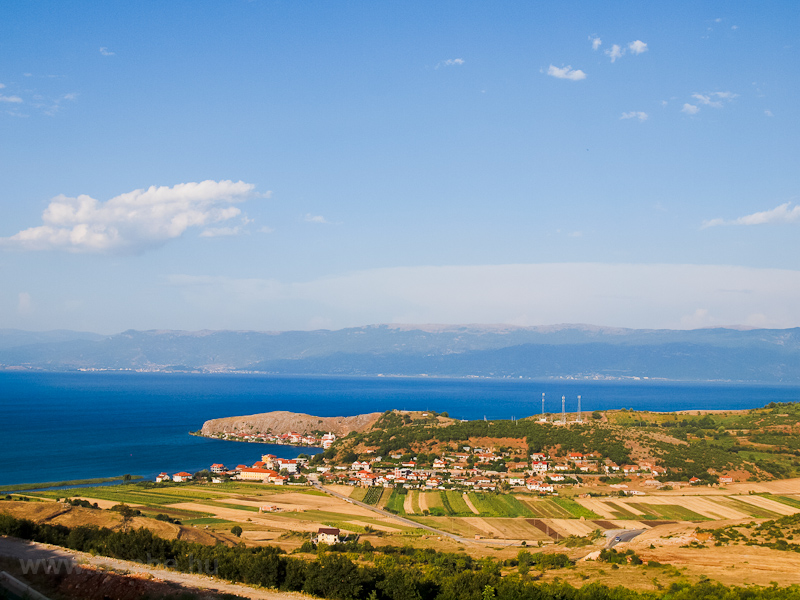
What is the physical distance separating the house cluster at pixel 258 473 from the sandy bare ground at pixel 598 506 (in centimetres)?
3157

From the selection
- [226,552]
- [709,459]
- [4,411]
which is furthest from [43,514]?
[4,411]

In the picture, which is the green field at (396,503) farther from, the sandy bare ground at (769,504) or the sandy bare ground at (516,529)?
the sandy bare ground at (769,504)

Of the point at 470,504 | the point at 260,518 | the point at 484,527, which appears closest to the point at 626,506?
the point at 470,504

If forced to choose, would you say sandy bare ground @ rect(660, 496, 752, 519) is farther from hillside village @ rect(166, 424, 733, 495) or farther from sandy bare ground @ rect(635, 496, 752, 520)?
hillside village @ rect(166, 424, 733, 495)

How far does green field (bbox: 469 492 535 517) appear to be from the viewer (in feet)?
170

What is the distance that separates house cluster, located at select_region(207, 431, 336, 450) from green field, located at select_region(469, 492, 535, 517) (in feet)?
156

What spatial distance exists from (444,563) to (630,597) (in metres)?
9.29

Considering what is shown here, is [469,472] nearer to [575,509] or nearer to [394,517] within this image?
[575,509]

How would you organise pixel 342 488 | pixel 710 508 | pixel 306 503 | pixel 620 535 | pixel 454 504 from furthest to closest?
A: pixel 342 488, pixel 454 504, pixel 306 503, pixel 710 508, pixel 620 535

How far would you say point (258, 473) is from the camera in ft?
231

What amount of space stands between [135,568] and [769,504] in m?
53.6

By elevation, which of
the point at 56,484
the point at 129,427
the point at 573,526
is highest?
the point at 56,484

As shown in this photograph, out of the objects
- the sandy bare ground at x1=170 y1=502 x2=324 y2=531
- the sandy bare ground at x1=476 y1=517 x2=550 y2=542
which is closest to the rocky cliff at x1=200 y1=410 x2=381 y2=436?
the sandy bare ground at x1=170 y1=502 x2=324 y2=531

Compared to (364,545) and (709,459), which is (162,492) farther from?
(709,459)
